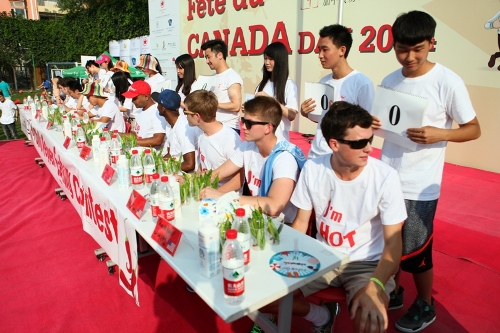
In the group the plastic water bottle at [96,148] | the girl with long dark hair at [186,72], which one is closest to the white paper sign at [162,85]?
the girl with long dark hair at [186,72]

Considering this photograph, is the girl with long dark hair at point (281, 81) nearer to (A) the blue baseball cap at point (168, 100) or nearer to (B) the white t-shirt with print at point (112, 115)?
(A) the blue baseball cap at point (168, 100)

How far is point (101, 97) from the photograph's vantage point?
16.9 feet

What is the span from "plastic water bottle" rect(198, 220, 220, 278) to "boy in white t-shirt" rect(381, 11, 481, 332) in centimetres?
106

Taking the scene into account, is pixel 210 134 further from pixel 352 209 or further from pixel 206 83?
pixel 352 209

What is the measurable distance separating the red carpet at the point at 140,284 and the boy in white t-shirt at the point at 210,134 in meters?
0.88

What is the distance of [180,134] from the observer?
302cm

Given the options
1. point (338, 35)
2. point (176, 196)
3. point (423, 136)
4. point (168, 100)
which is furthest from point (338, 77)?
point (168, 100)

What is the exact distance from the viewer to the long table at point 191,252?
4.17 feet

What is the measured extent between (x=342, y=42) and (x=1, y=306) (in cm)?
285

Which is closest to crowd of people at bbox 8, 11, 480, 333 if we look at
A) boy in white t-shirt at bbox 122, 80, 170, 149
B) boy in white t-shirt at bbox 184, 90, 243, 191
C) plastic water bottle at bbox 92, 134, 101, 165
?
boy in white t-shirt at bbox 184, 90, 243, 191

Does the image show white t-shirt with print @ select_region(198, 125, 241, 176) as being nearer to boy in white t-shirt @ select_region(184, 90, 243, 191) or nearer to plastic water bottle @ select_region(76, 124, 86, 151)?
boy in white t-shirt @ select_region(184, 90, 243, 191)

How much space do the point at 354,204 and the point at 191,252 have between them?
0.79 meters

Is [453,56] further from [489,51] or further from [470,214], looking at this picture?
[470,214]

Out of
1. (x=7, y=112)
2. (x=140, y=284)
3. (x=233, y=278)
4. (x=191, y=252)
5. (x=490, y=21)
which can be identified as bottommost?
(x=140, y=284)
